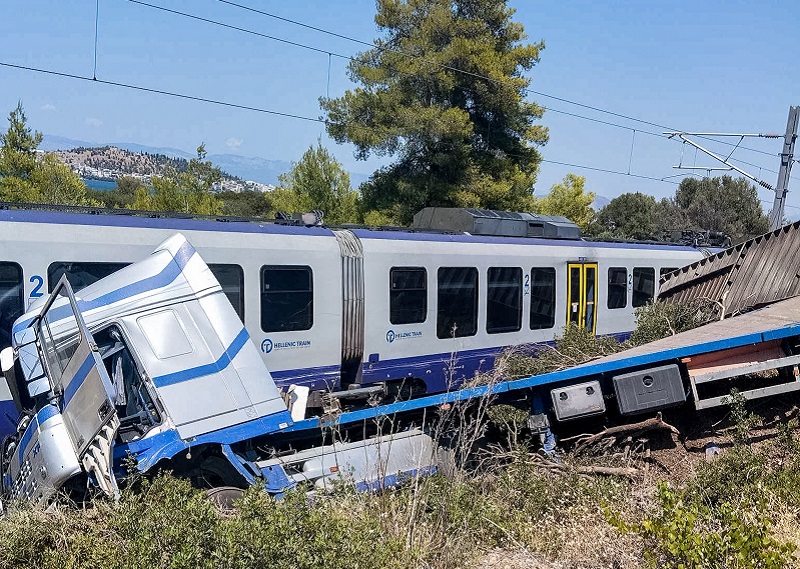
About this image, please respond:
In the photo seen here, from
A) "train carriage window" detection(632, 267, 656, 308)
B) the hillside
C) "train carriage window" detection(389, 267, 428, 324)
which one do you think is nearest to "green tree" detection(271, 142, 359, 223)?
"train carriage window" detection(632, 267, 656, 308)

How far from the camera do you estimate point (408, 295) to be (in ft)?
38.8

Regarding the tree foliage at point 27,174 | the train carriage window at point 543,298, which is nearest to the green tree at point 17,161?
the tree foliage at point 27,174

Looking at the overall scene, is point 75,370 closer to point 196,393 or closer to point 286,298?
point 196,393

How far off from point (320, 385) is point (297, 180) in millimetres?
18258

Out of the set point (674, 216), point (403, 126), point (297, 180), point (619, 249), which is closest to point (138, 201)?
point (297, 180)

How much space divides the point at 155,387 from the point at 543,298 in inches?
354

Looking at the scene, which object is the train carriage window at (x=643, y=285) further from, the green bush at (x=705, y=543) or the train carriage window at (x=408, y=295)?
the green bush at (x=705, y=543)

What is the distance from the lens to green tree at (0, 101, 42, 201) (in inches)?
815

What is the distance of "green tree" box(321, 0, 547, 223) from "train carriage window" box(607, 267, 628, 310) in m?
9.86

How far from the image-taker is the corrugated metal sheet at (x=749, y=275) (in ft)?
34.7

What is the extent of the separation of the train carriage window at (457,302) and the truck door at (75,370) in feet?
21.5

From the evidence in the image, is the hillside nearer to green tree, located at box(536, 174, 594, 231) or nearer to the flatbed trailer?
green tree, located at box(536, 174, 594, 231)

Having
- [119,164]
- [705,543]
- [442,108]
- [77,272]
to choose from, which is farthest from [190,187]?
[119,164]

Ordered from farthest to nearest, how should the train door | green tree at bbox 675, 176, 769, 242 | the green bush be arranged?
green tree at bbox 675, 176, 769, 242 < the train door < the green bush
